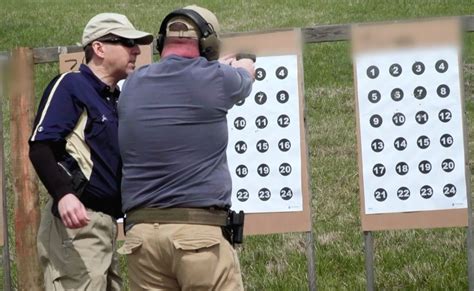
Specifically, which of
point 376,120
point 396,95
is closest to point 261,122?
point 376,120

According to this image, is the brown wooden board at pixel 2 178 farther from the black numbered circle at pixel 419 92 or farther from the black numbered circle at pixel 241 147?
the black numbered circle at pixel 419 92

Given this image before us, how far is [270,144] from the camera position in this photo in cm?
664

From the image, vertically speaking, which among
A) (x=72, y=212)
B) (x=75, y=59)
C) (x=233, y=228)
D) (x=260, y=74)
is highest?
(x=75, y=59)

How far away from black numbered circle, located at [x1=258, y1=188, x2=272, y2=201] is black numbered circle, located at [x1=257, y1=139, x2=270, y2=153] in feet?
0.81

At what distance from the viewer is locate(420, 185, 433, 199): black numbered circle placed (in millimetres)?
6488

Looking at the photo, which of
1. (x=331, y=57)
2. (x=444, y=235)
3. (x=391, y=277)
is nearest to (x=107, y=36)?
(x=391, y=277)

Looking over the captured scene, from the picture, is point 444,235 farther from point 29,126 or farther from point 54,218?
point 54,218

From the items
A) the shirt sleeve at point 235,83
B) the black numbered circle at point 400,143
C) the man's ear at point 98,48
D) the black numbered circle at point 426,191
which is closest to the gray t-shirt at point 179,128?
the shirt sleeve at point 235,83

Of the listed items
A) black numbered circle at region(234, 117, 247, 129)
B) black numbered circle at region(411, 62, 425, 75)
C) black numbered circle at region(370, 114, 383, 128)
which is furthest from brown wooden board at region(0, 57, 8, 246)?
black numbered circle at region(411, 62, 425, 75)

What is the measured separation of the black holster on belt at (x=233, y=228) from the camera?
15.4 feet

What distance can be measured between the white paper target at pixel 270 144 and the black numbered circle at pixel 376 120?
464 mm

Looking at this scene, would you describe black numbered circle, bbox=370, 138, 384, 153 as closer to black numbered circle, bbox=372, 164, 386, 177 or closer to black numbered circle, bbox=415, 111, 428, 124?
black numbered circle, bbox=372, 164, 386, 177

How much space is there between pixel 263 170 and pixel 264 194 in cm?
15

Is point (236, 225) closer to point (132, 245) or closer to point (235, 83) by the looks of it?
point (132, 245)
